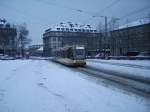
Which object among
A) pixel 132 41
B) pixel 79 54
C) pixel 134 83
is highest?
pixel 132 41

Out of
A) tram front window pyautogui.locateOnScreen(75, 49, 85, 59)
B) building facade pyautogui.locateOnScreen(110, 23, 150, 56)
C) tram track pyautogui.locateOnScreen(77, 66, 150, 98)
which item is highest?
building facade pyautogui.locateOnScreen(110, 23, 150, 56)

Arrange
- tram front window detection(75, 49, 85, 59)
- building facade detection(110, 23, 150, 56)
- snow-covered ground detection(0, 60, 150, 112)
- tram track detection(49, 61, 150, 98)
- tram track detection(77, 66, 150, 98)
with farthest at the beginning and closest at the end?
building facade detection(110, 23, 150, 56) → tram front window detection(75, 49, 85, 59) → tram track detection(77, 66, 150, 98) → tram track detection(49, 61, 150, 98) → snow-covered ground detection(0, 60, 150, 112)

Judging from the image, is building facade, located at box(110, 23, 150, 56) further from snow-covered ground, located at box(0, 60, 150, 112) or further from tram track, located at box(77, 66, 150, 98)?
snow-covered ground, located at box(0, 60, 150, 112)

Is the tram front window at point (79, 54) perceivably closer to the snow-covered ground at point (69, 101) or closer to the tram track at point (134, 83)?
the tram track at point (134, 83)

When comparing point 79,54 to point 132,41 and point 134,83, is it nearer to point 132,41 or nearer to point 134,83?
point 134,83

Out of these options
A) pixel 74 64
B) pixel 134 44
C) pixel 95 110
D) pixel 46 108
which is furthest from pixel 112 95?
pixel 134 44

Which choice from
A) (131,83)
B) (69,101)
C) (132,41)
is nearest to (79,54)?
(131,83)

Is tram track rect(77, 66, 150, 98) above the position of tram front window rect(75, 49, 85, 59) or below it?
below

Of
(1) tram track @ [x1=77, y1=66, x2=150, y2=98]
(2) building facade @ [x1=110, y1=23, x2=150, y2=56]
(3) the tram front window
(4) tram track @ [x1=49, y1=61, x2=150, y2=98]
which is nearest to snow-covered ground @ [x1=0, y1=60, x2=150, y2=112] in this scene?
(4) tram track @ [x1=49, y1=61, x2=150, y2=98]

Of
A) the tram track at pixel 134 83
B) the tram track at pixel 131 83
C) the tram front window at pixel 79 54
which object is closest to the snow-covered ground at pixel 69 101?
the tram track at pixel 131 83

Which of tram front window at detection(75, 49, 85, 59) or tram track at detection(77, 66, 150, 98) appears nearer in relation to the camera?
tram track at detection(77, 66, 150, 98)

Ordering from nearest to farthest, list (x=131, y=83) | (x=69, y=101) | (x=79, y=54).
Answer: (x=69, y=101), (x=131, y=83), (x=79, y=54)

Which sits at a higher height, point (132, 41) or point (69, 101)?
point (132, 41)

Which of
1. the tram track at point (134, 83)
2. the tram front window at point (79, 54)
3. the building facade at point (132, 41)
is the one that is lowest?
the tram track at point (134, 83)
